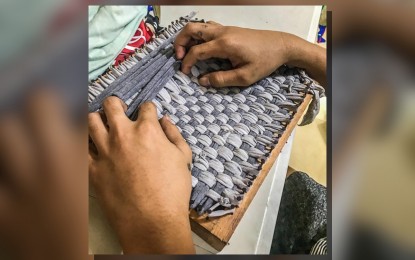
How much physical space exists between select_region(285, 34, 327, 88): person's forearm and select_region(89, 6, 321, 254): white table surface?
0.04 feet

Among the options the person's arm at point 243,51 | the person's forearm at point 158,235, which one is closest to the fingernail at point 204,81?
the person's arm at point 243,51

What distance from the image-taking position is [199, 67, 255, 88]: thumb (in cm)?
65

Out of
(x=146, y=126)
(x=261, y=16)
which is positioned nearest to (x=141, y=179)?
(x=146, y=126)

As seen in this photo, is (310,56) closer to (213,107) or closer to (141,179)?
(213,107)

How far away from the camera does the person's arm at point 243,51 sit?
0.63 meters

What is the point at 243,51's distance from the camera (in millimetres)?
637

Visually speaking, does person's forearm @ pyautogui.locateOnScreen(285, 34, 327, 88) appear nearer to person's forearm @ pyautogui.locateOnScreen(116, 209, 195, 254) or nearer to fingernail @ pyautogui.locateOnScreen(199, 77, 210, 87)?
fingernail @ pyautogui.locateOnScreen(199, 77, 210, 87)

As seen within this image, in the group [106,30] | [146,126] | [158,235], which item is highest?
[106,30]

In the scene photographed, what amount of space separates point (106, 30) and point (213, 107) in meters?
0.20

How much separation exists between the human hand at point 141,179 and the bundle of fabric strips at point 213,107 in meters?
0.02
